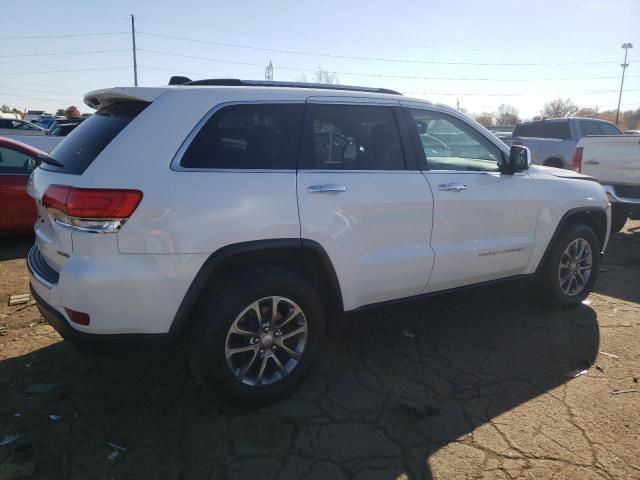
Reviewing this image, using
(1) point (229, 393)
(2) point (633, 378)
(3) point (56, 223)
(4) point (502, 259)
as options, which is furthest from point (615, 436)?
(3) point (56, 223)

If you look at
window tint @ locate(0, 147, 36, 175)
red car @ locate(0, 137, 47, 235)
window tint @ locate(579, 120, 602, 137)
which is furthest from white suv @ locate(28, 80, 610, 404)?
window tint @ locate(579, 120, 602, 137)

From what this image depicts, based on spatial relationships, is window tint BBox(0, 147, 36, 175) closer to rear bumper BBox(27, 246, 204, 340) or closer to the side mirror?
rear bumper BBox(27, 246, 204, 340)

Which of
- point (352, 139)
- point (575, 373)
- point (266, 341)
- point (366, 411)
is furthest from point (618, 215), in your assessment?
point (266, 341)

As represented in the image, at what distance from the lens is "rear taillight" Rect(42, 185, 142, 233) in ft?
8.14

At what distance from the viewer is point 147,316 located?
8.54 ft

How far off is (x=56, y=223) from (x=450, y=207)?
2599mm

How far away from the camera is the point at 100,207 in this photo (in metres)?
2.48

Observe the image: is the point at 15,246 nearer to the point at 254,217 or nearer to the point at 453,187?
the point at 254,217

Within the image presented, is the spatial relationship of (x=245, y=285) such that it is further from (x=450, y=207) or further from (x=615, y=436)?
(x=615, y=436)

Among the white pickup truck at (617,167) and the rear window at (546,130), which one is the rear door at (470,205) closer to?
the white pickup truck at (617,167)

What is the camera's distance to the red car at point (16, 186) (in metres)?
6.55

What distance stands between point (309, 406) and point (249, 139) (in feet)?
5.65

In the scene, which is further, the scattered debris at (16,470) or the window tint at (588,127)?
the window tint at (588,127)

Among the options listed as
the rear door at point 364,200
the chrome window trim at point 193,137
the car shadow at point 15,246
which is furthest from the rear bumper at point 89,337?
the car shadow at point 15,246
